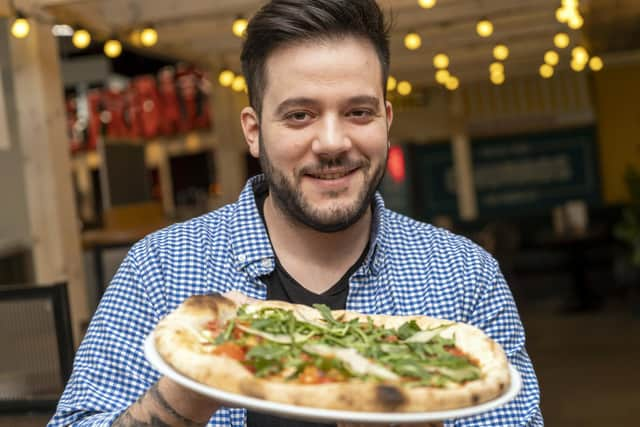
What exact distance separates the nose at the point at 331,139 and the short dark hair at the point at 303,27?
18 cm

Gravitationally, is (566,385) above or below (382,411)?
below

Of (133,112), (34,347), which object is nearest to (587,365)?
(34,347)

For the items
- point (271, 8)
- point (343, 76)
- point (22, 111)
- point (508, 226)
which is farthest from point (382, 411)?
point (508, 226)

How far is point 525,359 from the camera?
174cm

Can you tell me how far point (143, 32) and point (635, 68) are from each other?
8914 mm

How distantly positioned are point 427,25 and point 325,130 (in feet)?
23.0

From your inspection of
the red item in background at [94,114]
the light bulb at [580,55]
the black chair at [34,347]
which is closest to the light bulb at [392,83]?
the light bulb at [580,55]

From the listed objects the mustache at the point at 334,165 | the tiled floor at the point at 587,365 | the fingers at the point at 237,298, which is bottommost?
the tiled floor at the point at 587,365

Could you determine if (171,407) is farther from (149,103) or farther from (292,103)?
(149,103)

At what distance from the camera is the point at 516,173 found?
14.6 m

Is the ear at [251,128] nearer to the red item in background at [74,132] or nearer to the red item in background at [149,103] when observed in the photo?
the red item in background at [149,103]

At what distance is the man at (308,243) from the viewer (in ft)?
5.17

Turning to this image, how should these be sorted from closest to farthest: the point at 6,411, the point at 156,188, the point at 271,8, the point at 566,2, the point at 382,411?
the point at 382,411
the point at 271,8
the point at 6,411
the point at 566,2
the point at 156,188

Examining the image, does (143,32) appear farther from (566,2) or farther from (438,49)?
(438,49)
